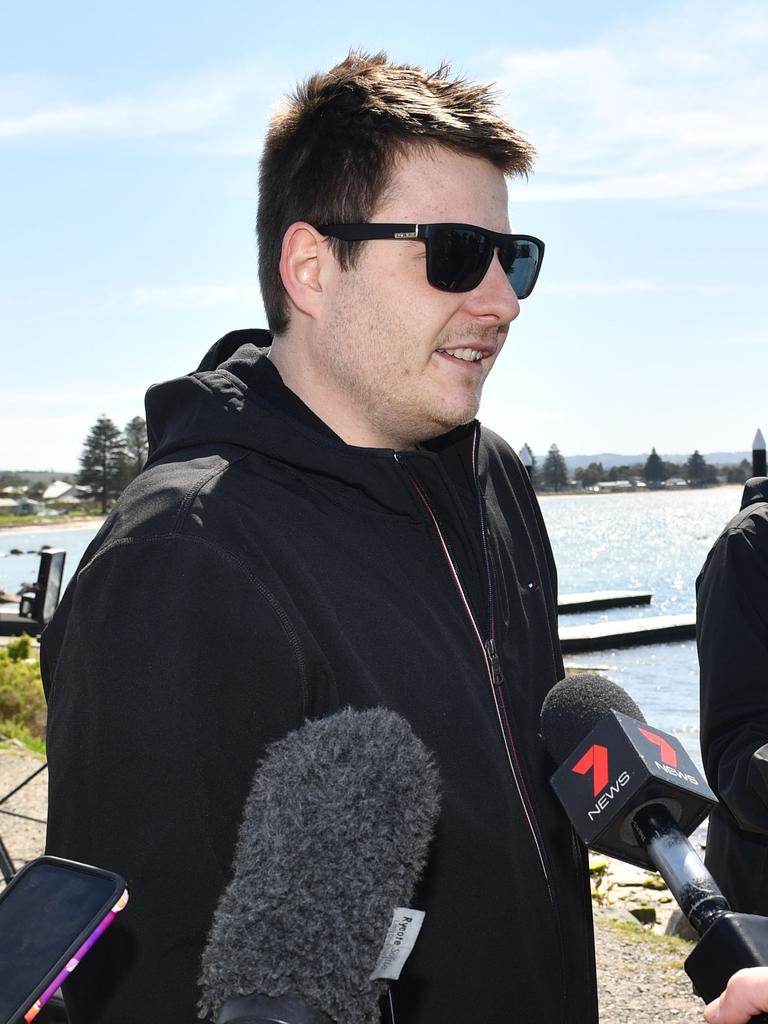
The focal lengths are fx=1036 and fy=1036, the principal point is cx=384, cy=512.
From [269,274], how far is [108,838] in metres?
1.33

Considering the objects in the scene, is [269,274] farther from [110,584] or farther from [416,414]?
[110,584]

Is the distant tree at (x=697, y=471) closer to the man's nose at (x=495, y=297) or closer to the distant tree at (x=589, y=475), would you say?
the distant tree at (x=589, y=475)

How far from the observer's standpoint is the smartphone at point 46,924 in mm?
800

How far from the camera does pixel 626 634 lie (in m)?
22.6

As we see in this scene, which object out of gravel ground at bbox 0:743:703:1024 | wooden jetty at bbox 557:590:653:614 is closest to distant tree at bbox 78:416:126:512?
wooden jetty at bbox 557:590:653:614

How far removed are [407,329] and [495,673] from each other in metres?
0.73

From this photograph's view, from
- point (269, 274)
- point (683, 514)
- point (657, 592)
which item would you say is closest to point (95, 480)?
point (657, 592)

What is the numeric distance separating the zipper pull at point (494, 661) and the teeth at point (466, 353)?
0.61m

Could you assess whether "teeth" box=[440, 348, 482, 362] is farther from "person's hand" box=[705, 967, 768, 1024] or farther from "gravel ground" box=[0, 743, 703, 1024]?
"gravel ground" box=[0, 743, 703, 1024]

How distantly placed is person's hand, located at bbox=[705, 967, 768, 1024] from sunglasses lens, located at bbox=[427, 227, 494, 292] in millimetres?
1490

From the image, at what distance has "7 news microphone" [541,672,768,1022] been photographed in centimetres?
109

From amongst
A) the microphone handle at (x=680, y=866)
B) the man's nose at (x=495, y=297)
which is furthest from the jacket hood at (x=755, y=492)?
the microphone handle at (x=680, y=866)

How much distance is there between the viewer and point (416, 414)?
85.7 inches

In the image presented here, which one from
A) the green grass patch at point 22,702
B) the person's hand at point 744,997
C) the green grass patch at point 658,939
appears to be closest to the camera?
the person's hand at point 744,997
